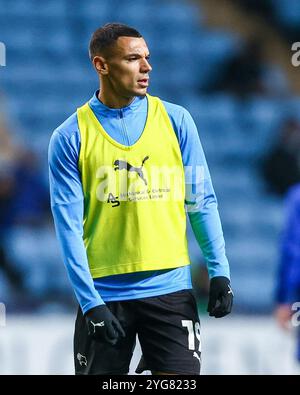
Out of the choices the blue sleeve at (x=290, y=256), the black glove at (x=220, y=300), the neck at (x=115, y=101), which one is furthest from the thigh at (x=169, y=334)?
the blue sleeve at (x=290, y=256)

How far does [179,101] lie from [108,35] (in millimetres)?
7106

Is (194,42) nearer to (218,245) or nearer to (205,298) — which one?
(205,298)

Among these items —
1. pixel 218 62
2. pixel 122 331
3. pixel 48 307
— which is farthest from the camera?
pixel 218 62

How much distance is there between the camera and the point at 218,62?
478 inches

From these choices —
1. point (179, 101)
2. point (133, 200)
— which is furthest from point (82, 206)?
point (179, 101)

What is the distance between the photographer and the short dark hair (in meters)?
4.59

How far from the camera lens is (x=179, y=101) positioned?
38.4 ft

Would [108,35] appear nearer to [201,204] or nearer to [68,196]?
[68,196]

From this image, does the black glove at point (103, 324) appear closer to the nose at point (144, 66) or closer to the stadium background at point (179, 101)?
the nose at point (144, 66)

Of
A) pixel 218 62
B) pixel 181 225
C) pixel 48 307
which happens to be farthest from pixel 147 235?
pixel 218 62

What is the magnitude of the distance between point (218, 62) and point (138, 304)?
777cm

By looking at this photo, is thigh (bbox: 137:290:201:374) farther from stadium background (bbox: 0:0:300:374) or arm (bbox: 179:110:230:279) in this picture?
stadium background (bbox: 0:0:300:374)

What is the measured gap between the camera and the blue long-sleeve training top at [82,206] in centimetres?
459
